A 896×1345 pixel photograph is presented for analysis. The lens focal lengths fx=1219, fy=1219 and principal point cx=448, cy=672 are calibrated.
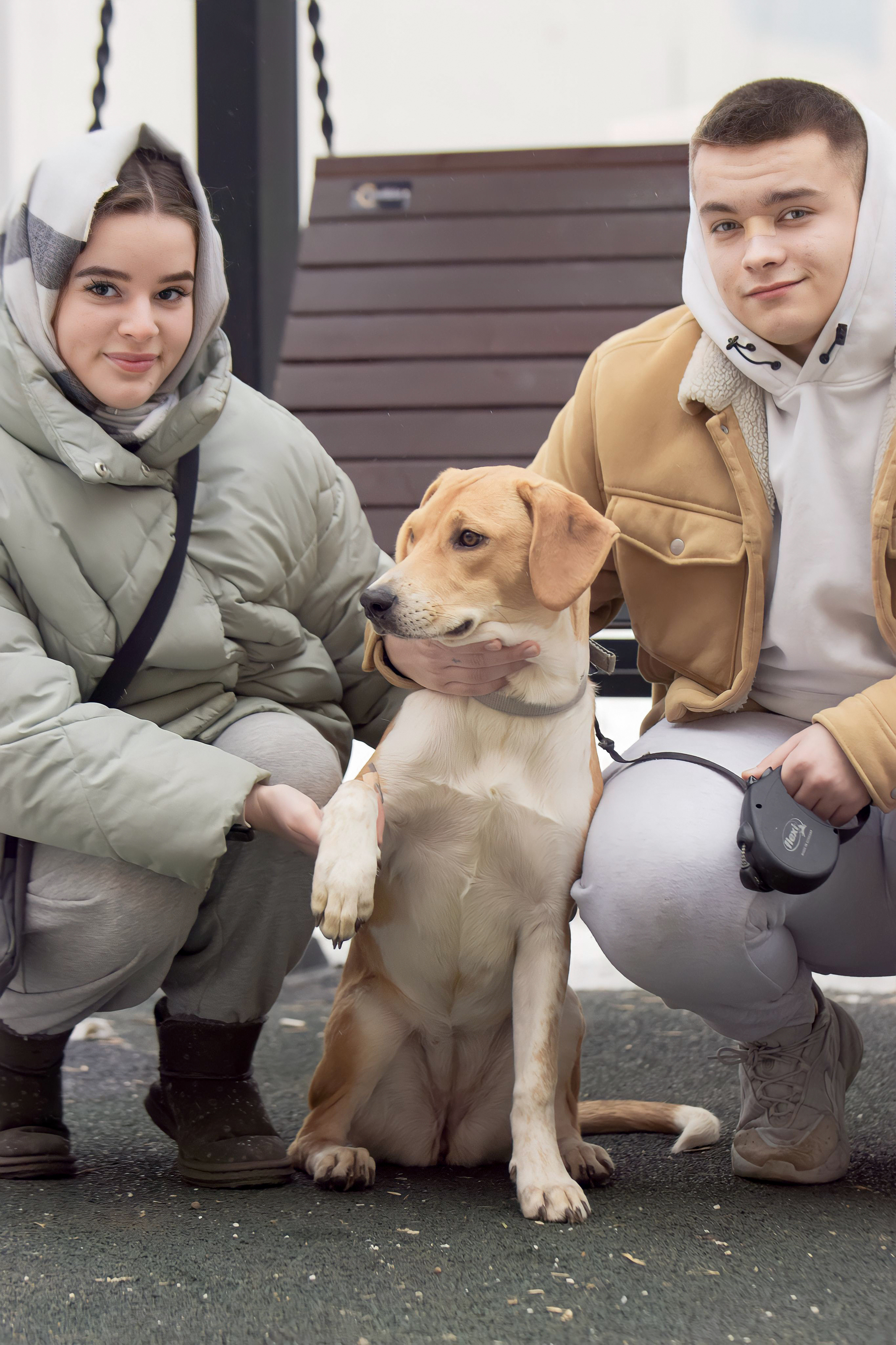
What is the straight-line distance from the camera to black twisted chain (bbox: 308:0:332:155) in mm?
3305

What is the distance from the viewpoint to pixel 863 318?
176 cm

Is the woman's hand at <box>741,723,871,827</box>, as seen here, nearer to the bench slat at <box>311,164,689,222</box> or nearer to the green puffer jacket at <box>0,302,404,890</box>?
the green puffer jacket at <box>0,302,404,890</box>

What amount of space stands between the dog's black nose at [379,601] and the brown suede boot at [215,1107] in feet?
2.28

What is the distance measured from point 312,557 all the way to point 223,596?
194mm

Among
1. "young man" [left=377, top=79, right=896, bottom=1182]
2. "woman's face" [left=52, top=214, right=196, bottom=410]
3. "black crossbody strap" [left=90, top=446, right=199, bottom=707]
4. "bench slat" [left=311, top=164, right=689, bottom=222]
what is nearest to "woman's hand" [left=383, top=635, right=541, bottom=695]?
"young man" [left=377, top=79, right=896, bottom=1182]

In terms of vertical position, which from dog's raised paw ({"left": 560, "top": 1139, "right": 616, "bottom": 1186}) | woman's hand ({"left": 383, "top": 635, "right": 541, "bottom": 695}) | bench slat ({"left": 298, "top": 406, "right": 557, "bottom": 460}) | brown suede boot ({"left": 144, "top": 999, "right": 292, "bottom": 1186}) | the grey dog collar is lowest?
dog's raised paw ({"left": 560, "top": 1139, "right": 616, "bottom": 1186})

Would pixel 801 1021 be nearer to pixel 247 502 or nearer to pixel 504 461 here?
pixel 247 502

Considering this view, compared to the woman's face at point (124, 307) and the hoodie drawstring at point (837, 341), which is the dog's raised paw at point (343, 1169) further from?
the hoodie drawstring at point (837, 341)

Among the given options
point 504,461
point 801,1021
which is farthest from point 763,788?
point 504,461

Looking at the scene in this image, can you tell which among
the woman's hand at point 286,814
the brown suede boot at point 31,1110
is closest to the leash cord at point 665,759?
the woman's hand at point 286,814

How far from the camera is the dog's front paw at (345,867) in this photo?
1.59 metres

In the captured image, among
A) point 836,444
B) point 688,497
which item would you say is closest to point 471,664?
point 688,497

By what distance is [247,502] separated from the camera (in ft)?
6.32

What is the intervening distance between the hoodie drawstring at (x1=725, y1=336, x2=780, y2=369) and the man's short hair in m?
0.26
